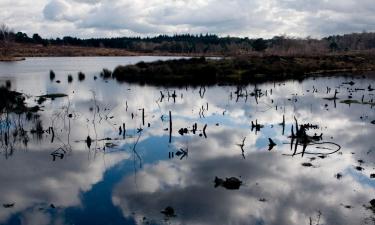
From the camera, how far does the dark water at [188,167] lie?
15.5 m

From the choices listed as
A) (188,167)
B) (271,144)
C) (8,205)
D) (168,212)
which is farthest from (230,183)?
(8,205)

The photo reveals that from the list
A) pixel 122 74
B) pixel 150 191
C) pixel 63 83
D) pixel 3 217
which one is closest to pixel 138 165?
pixel 150 191

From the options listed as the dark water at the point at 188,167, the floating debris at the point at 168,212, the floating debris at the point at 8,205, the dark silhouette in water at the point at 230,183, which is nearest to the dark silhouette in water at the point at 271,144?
the dark water at the point at 188,167

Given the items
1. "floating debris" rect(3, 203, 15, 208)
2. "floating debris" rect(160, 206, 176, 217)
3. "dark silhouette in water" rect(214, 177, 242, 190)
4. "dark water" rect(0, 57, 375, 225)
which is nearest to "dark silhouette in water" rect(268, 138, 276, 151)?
"dark water" rect(0, 57, 375, 225)

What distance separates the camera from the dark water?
15453mm

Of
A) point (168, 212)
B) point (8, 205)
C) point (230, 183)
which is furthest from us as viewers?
point (230, 183)

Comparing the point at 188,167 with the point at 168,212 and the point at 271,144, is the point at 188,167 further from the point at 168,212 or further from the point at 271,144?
the point at 271,144

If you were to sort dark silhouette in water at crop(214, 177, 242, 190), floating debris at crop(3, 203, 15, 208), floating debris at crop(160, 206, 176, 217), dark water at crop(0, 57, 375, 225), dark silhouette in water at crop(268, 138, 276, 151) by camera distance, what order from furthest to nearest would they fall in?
dark silhouette in water at crop(268, 138, 276, 151)
dark silhouette in water at crop(214, 177, 242, 190)
floating debris at crop(3, 203, 15, 208)
dark water at crop(0, 57, 375, 225)
floating debris at crop(160, 206, 176, 217)

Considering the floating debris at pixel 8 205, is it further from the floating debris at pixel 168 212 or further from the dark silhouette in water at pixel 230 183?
the dark silhouette in water at pixel 230 183

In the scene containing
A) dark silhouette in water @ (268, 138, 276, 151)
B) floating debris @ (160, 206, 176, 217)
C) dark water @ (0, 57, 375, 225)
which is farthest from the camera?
dark silhouette in water @ (268, 138, 276, 151)

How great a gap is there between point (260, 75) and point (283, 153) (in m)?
55.1

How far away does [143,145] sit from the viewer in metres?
25.2

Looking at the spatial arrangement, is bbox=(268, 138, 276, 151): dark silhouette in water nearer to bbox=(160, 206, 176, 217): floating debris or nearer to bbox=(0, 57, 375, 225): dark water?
bbox=(0, 57, 375, 225): dark water

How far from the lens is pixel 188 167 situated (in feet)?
68.9
